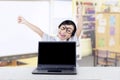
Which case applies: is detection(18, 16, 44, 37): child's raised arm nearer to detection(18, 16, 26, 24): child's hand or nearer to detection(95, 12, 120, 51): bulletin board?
detection(18, 16, 26, 24): child's hand

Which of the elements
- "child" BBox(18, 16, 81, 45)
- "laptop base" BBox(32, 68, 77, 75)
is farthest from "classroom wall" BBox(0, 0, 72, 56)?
"laptop base" BBox(32, 68, 77, 75)

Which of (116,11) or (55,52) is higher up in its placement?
(116,11)

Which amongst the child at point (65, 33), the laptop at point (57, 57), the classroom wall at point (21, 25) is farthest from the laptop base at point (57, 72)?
the classroom wall at point (21, 25)

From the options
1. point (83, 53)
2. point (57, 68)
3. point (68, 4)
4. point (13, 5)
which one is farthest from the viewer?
point (83, 53)

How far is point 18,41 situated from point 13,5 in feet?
1.30

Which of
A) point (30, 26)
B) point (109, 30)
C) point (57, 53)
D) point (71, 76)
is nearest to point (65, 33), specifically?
point (30, 26)

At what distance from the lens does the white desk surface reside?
3.35ft

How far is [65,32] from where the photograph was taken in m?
2.32

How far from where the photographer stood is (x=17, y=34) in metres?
2.60

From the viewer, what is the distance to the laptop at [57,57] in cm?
113

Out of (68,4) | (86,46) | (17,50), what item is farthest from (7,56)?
(86,46)

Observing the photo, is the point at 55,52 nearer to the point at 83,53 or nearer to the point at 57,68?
the point at 57,68

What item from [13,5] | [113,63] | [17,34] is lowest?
[113,63]

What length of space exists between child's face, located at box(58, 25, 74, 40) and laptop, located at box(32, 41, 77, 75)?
1.17 m
